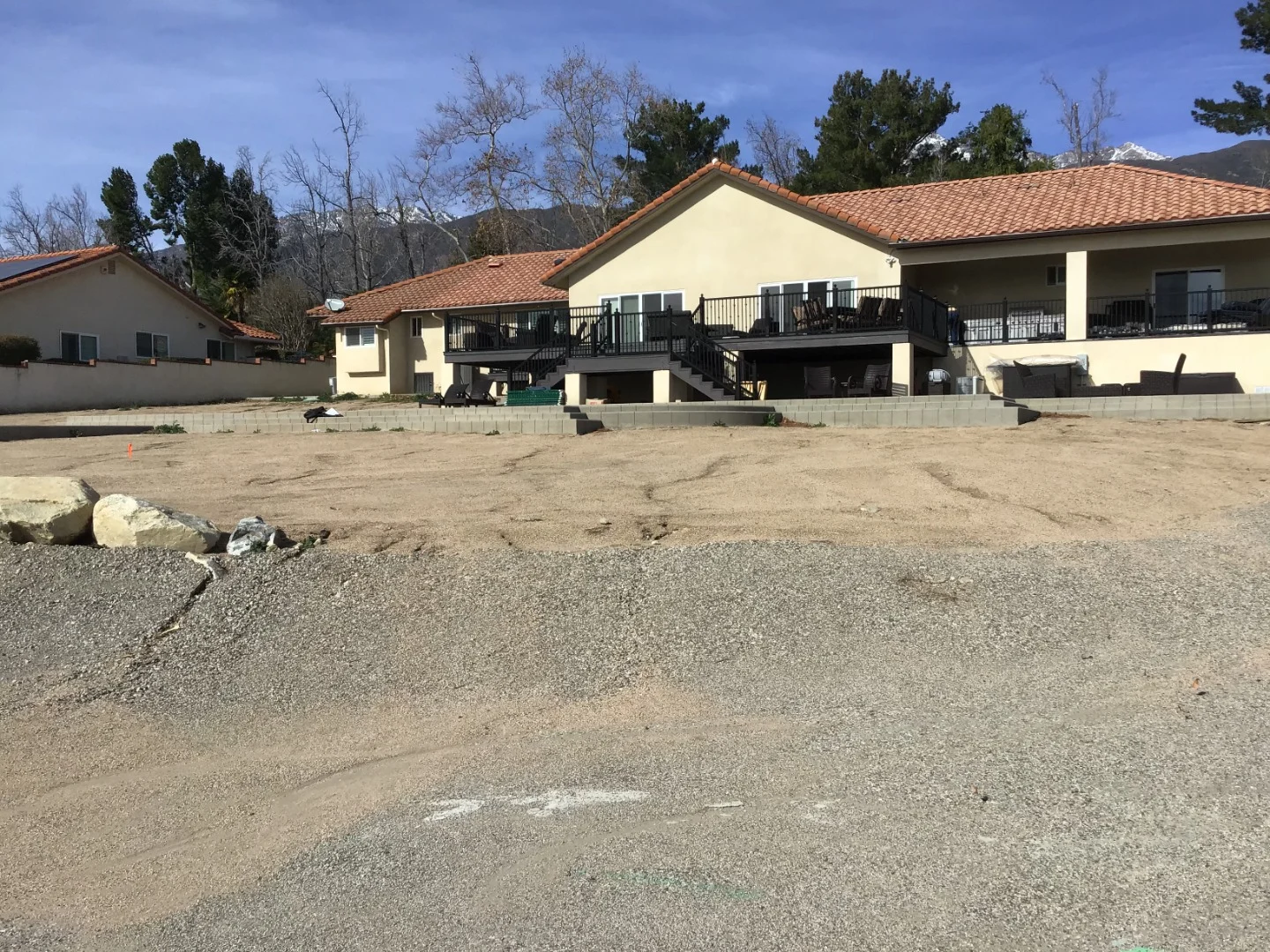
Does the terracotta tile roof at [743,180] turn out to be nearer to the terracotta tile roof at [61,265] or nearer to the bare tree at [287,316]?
the terracotta tile roof at [61,265]

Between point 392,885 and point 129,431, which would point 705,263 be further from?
point 392,885

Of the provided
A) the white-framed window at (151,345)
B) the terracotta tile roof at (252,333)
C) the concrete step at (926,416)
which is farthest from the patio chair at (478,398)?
the terracotta tile roof at (252,333)

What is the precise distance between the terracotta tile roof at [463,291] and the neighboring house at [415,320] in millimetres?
29

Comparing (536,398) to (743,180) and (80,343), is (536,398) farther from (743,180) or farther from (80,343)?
(80,343)

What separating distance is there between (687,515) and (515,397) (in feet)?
45.1

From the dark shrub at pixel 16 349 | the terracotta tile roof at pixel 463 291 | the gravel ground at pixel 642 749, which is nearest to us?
the gravel ground at pixel 642 749

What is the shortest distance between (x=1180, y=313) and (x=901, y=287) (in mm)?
6659

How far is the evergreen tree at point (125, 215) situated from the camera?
209 ft

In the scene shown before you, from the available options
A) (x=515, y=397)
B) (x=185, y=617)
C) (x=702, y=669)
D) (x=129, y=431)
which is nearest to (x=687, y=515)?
(x=702, y=669)

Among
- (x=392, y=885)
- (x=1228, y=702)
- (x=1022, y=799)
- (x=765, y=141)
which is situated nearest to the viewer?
(x=392, y=885)

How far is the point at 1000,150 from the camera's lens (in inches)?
1533

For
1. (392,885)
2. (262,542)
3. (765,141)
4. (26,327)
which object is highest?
(765,141)

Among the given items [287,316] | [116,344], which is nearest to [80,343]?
[116,344]

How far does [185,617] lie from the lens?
8.06 meters
